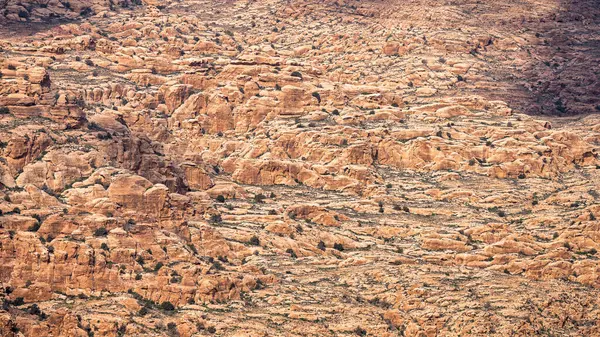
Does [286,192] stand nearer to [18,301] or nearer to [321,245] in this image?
[321,245]

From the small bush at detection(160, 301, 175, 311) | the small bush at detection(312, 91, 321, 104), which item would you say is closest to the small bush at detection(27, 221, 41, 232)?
the small bush at detection(160, 301, 175, 311)

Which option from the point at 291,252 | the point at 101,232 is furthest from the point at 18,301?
the point at 291,252

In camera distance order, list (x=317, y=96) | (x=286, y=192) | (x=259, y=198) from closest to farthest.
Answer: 1. (x=259, y=198)
2. (x=286, y=192)
3. (x=317, y=96)

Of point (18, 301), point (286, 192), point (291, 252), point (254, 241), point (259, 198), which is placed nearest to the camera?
point (18, 301)

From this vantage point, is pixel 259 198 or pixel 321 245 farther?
pixel 259 198

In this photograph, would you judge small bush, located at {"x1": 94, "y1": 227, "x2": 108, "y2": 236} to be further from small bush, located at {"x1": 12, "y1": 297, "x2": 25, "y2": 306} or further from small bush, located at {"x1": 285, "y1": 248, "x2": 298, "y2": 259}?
small bush, located at {"x1": 285, "y1": 248, "x2": 298, "y2": 259}

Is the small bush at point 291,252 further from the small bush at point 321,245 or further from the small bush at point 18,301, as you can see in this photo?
the small bush at point 18,301

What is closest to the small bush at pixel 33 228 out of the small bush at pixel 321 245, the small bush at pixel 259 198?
the small bush at pixel 321 245

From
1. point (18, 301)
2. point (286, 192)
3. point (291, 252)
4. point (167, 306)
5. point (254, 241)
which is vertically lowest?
point (286, 192)

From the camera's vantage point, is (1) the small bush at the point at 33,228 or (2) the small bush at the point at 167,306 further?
A: (1) the small bush at the point at 33,228
